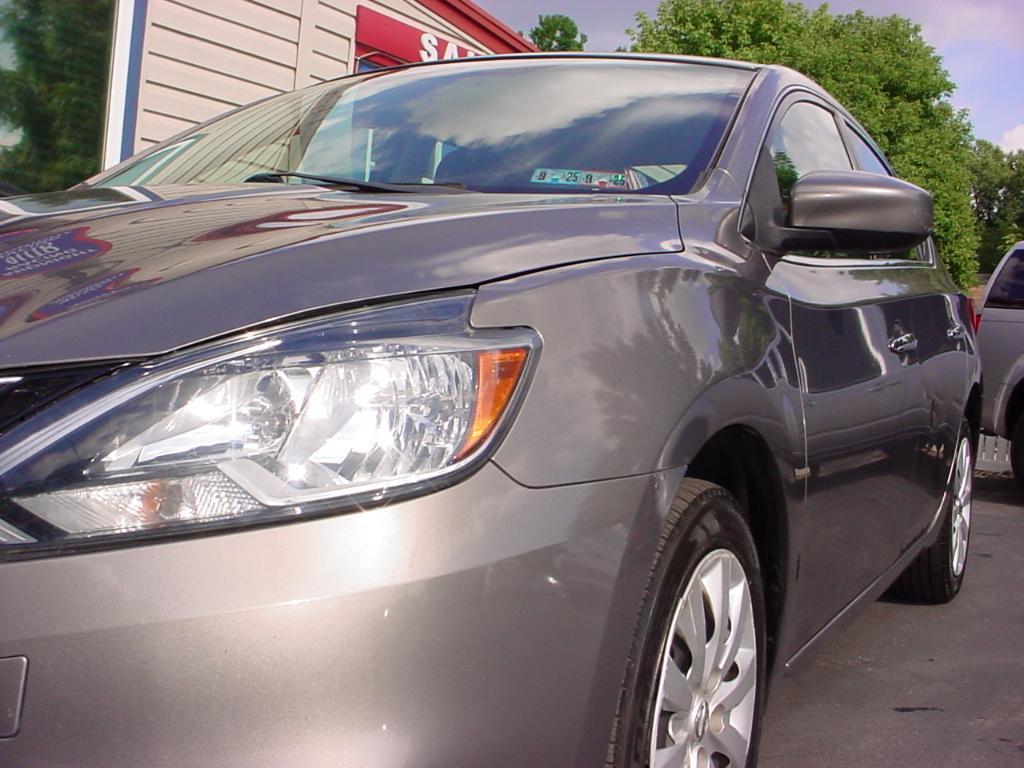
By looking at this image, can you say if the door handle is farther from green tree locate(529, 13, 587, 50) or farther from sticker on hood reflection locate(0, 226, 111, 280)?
green tree locate(529, 13, 587, 50)

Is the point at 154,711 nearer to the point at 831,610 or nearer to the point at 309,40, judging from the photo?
the point at 831,610

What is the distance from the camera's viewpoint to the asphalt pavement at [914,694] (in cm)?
307

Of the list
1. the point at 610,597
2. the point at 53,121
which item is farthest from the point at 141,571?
the point at 53,121

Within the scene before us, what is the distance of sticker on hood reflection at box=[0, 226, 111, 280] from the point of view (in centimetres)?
181

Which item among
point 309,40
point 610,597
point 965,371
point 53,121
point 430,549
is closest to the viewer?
point 430,549

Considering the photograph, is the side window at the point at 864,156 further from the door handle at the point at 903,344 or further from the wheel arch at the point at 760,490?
the wheel arch at the point at 760,490

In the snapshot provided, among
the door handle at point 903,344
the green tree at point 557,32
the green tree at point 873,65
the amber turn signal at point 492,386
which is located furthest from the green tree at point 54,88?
the green tree at point 557,32

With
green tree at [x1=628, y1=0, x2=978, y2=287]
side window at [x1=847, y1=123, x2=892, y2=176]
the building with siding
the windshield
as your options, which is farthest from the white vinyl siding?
green tree at [x1=628, y1=0, x2=978, y2=287]

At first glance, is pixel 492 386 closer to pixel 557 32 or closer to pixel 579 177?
pixel 579 177

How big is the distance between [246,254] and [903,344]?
1957 millimetres

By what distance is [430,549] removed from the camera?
60.6 inches

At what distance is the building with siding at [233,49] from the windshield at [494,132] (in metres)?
4.25

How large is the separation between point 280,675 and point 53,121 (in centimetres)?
638

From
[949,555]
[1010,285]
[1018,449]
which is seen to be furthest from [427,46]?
[949,555]
